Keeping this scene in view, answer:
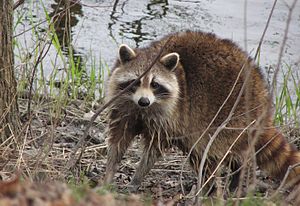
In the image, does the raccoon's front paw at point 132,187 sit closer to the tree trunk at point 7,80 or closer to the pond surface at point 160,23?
the tree trunk at point 7,80

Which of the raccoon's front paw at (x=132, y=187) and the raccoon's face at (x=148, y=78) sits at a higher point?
the raccoon's face at (x=148, y=78)

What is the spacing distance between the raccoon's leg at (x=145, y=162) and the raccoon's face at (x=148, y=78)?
304 millimetres

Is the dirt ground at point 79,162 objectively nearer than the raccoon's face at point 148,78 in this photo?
Yes

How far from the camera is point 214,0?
10.7 m

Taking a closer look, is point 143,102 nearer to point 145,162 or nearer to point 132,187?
point 145,162

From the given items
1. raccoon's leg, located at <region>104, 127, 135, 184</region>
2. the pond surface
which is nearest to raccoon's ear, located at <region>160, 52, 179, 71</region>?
raccoon's leg, located at <region>104, 127, 135, 184</region>

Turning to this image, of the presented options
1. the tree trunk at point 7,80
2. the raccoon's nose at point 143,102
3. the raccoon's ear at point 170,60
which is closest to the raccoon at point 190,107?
the raccoon's ear at point 170,60

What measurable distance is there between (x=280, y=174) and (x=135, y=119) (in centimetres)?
116

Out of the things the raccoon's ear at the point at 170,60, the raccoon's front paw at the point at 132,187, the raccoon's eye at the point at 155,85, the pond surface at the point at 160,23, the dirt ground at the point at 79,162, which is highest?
→ the raccoon's ear at the point at 170,60

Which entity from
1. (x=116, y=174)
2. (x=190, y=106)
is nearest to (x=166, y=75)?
(x=190, y=106)

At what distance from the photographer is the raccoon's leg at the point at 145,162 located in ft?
19.1

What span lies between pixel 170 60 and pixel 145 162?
782 mm

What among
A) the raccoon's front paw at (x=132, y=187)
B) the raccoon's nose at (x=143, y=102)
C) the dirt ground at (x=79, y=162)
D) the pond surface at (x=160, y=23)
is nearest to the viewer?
the dirt ground at (x=79, y=162)

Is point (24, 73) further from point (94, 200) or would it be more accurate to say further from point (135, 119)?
point (94, 200)
